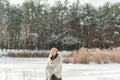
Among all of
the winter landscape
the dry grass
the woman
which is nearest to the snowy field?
the woman

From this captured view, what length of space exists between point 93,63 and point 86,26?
98.0ft

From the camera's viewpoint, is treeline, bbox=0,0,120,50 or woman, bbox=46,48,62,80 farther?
treeline, bbox=0,0,120,50

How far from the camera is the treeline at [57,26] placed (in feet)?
160

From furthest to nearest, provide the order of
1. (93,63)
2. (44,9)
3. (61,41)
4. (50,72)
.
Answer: (44,9) → (61,41) → (93,63) → (50,72)

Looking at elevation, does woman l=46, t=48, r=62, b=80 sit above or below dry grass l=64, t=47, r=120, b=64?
above

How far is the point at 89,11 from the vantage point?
5172 cm

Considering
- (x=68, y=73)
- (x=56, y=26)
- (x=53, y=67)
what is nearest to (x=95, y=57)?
(x=68, y=73)

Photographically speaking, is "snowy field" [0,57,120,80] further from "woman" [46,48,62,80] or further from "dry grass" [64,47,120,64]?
"dry grass" [64,47,120,64]

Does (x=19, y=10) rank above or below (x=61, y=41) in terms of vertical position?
above

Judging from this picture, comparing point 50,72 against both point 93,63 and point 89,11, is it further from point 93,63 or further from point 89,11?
point 89,11

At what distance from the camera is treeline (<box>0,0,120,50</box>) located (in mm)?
48625

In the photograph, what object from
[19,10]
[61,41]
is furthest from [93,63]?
[19,10]

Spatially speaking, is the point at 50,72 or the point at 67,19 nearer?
the point at 50,72

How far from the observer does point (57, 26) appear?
48625 mm
